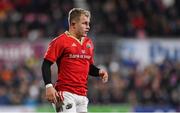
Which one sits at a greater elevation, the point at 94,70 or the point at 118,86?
the point at 94,70

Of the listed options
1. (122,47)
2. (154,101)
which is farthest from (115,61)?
(154,101)

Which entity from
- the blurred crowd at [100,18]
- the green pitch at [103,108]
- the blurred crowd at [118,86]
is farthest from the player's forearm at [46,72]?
the blurred crowd at [100,18]

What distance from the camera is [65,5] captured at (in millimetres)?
21625

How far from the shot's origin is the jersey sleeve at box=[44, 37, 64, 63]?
28.0 ft

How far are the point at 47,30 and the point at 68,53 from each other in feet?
38.5

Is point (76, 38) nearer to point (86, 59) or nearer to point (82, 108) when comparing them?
point (86, 59)

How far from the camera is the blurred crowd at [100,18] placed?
805 inches

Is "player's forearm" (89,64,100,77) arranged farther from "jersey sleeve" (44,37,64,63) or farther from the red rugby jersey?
"jersey sleeve" (44,37,64,63)

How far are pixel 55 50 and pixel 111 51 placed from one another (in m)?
10.9

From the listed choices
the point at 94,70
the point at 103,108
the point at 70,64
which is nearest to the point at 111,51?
the point at 103,108

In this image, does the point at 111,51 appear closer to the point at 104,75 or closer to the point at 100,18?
the point at 100,18

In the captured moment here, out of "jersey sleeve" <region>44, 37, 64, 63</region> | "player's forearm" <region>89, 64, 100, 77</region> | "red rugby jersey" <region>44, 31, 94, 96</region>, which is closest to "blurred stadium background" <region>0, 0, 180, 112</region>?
"player's forearm" <region>89, 64, 100, 77</region>

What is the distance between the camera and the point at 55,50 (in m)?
8.56

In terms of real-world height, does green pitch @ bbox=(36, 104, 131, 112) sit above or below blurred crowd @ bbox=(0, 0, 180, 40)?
below
